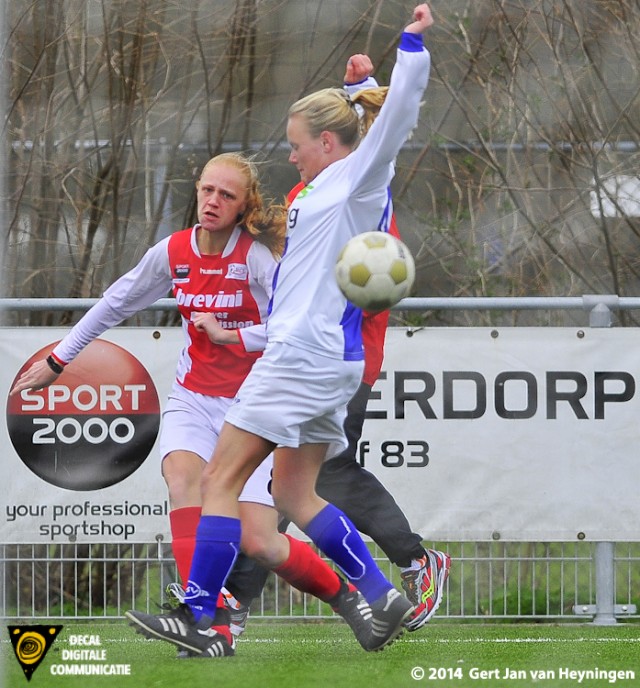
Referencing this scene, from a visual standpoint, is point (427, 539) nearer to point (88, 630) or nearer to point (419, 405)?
point (419, 405)

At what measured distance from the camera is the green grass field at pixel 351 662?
2668mm

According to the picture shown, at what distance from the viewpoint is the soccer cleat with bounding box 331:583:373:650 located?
2.87 m

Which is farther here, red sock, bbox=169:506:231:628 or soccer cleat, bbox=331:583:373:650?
red sock, bbox=169:506:231:628

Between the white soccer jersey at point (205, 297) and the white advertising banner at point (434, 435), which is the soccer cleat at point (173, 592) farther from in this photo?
the white soccer jersey at point (205, 297)

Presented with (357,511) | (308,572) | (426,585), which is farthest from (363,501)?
(308,572)

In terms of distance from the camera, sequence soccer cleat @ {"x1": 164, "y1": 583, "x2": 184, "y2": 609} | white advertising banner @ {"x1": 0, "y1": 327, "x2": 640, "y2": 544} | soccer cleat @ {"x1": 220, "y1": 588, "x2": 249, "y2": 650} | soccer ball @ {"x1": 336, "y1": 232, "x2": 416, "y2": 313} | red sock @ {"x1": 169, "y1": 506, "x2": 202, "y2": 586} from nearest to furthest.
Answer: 1. soccer ball @ {"x1": 336, "y1": 232, "x2": 416, "y2": 313}
2. red sock @ {"x1": 169, "y1": 506, "x2": 202, "y2": 586}
3. soccer cleat @ {"x1": 220, "y1": 588, "x2": 249, "y2": 650}
4. soccer cleat @ {"x1": 164, "y1": 583, "x2": 184, "y2": 609}
5. white advertising banner @ {"x1": 0, "y1": 327, "x2": 640, "y2": 544}

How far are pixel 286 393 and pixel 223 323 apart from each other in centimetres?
49

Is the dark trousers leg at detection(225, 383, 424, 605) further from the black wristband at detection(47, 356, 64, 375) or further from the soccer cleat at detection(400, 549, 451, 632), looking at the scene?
the black wristband at detection(47, 356, 64, 375)

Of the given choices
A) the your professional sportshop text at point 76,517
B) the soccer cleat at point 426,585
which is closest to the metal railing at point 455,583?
the your professional sportshop text at point 76,517

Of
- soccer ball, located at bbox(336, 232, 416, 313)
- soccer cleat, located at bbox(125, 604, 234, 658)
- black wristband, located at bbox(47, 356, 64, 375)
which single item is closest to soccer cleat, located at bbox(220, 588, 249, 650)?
soccer cleat, located at bbox(125, 604, 234, 658)

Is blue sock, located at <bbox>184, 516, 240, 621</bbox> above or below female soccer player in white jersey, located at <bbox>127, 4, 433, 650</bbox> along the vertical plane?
below

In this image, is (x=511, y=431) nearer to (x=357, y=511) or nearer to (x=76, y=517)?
(x=357, y=511)

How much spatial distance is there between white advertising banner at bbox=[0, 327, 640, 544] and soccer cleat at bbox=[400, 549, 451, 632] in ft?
0.45

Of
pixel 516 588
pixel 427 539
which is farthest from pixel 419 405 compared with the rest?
pixel 516 588
